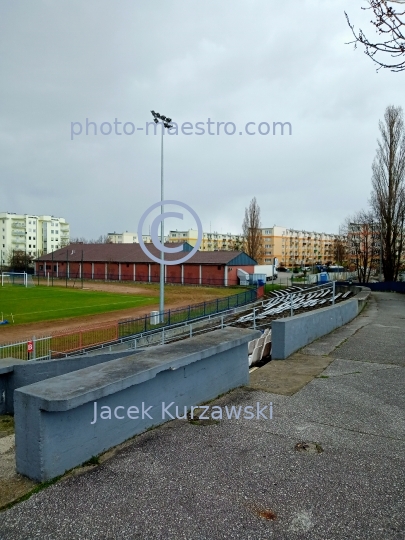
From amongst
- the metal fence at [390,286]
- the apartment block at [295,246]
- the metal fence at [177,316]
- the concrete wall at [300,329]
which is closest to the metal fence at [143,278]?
the metal fence at [390,286]

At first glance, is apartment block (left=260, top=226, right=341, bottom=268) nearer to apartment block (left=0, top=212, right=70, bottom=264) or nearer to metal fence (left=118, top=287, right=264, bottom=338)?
apartment block (left=0, top=212, right=70, bottom=264)

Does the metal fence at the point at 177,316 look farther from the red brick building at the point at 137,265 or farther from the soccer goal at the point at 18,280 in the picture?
the soccer goal at the point at 18,280

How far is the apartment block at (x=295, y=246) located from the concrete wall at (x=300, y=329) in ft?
347

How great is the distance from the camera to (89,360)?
8430mm

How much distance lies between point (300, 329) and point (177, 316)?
56.2ft

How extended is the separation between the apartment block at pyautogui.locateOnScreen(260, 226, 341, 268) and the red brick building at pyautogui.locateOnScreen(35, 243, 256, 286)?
59.2 meters

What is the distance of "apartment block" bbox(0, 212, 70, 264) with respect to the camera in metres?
116

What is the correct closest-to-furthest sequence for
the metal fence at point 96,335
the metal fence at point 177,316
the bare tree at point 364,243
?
1. the metal fence at point 96,335
2. the metal fence at point 177,316
3. the bare tree at point 364,243

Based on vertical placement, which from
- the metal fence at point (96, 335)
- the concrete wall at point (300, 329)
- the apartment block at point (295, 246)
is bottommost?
the metal fence at point (96, 335)

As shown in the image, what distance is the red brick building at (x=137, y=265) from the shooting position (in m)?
54.2

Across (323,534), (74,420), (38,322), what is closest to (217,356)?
(74,420)

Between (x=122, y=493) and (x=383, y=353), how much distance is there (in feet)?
22.0

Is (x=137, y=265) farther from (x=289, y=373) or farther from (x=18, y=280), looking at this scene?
(x=289, y=373)

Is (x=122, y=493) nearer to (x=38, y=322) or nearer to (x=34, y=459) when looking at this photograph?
(x=34, y=459)
